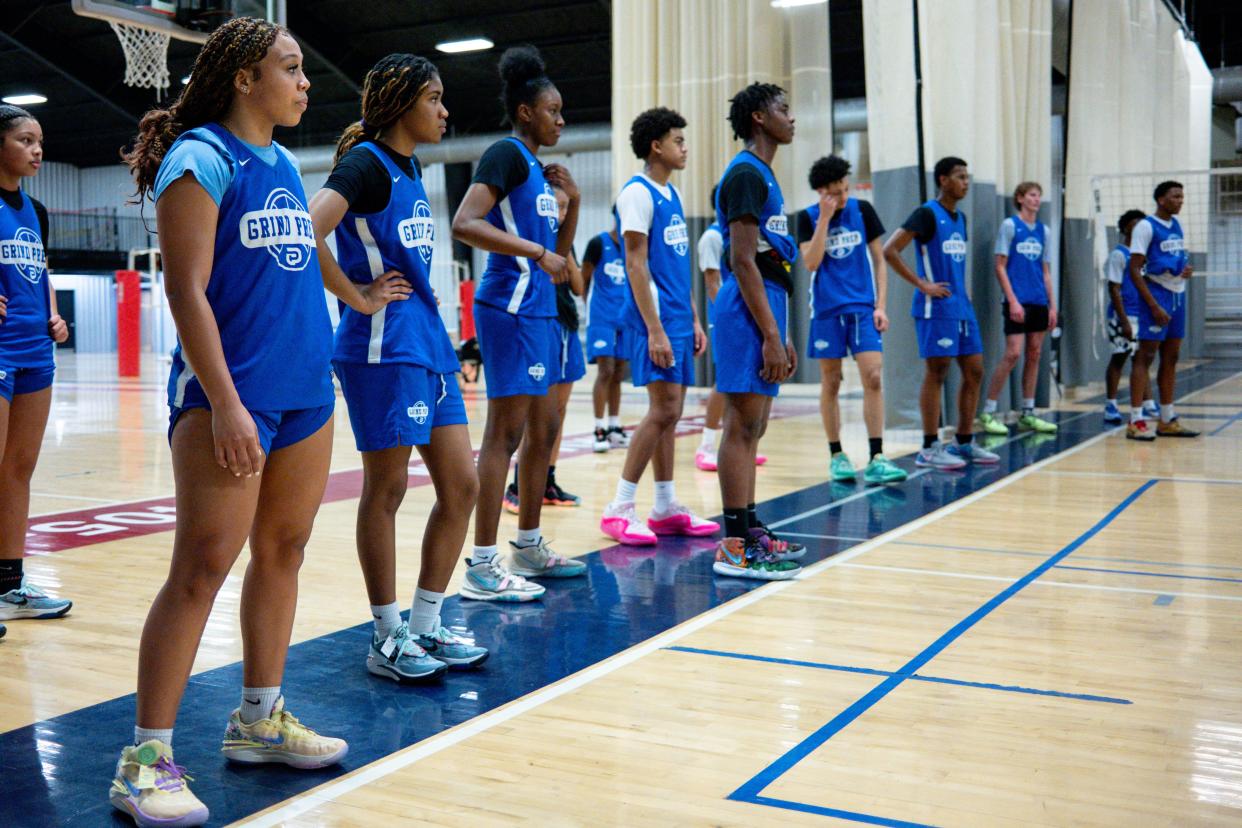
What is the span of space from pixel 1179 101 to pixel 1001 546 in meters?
15.4

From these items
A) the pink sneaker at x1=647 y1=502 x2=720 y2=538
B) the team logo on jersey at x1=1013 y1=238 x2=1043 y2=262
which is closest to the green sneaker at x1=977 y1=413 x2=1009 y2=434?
the team logo on jersey at x1=1013 y1=238 x2=1043 y2=262

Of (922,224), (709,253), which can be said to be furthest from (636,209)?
(922,224)

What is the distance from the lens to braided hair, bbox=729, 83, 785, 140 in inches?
166

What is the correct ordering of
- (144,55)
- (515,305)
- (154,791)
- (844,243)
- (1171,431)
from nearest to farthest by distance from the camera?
(154,791), (515,305), (844,243), (144,55), (1171,431)

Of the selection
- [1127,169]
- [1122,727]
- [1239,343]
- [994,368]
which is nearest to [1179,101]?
[1127,169]

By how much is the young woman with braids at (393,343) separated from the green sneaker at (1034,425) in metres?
6.95

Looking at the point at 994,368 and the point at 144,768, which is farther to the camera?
the point at 994,368

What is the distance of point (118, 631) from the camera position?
3592mm

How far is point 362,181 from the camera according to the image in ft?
→ 9.34

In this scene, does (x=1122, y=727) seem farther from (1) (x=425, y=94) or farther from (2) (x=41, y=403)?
(2) (x=41, y=403)

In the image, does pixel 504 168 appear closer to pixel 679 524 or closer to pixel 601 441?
pixel 679 524

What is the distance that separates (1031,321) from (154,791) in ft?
26.3

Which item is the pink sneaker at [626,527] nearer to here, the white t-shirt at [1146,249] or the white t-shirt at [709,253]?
the white t-shirt at [709,253]

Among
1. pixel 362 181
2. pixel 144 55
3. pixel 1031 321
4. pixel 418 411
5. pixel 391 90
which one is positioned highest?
pixel 144 55
